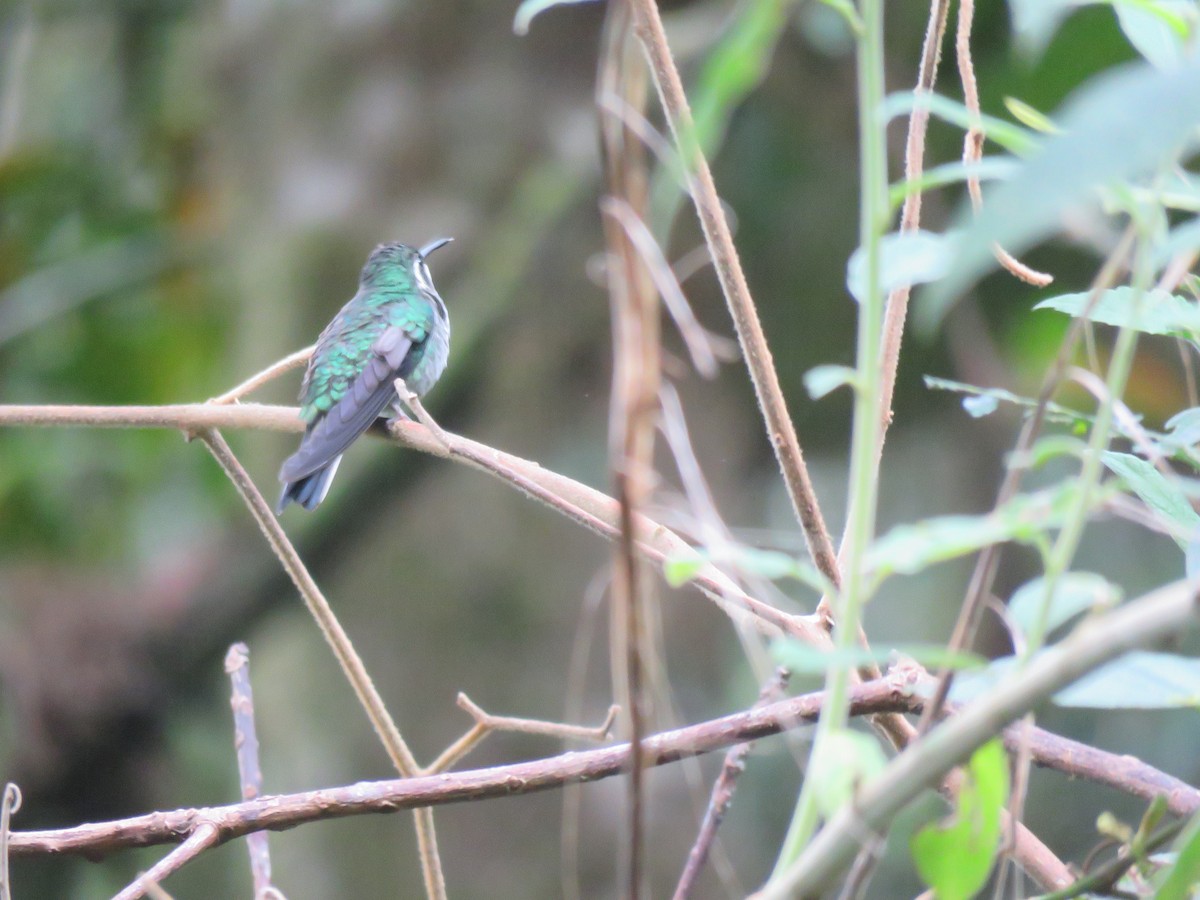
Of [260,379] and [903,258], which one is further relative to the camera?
[260,379]

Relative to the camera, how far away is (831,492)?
5.42 meters

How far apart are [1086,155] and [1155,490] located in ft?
1.91

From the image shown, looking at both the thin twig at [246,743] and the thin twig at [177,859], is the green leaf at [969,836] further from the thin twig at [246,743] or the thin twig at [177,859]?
the thin twig at [246,743]

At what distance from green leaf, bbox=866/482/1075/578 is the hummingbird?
2.15 m

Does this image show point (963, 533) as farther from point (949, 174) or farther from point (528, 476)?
point (528, 476)

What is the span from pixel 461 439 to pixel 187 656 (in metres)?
4.04

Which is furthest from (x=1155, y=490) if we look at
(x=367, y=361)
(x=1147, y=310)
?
(x=367, y=361)

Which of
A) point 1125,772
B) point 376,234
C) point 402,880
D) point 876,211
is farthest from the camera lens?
point 376,234

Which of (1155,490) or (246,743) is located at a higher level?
(1155,490)

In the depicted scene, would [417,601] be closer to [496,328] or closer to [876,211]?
[496,328]

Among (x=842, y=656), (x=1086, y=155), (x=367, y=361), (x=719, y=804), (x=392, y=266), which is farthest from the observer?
(x=392, y=266)

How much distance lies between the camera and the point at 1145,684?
634 mm

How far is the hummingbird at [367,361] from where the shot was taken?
274 centimetres

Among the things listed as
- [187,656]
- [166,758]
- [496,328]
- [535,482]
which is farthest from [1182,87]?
[166,758]
